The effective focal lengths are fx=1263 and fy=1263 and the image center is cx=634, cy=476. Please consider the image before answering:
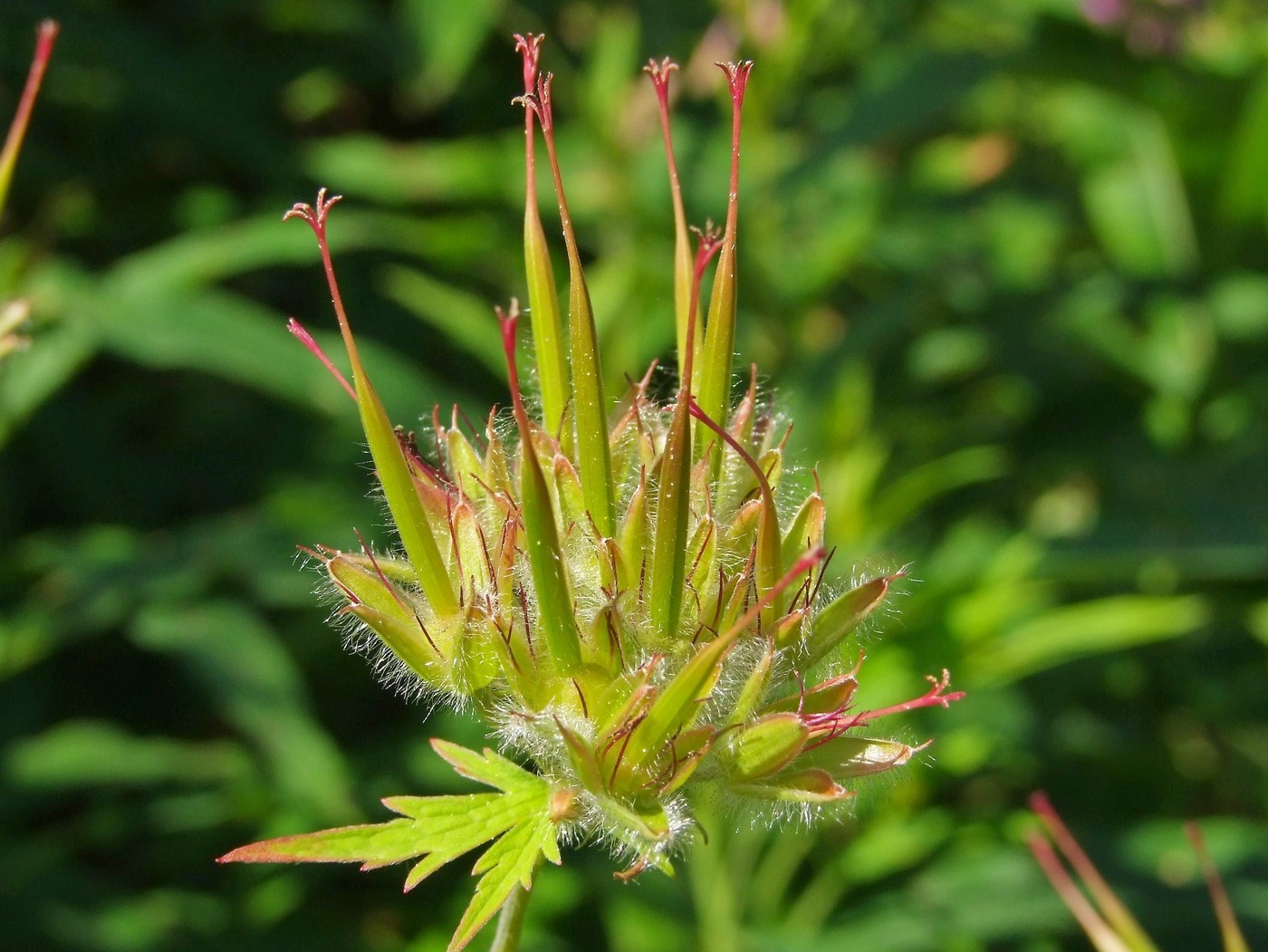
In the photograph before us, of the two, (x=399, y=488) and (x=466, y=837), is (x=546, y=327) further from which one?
(x=466, y=837)

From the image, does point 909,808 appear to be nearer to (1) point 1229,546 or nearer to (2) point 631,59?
(1) point 1229,546

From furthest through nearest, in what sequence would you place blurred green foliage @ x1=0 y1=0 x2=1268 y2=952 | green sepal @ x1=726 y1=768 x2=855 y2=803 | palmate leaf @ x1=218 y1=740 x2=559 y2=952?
blurred green foliage @ x1=0 y1=0 x2=1268 y2=952
green sepal @ x1=726 y1=768 x2=855 y2=803
palmate leaf @ x1=218 y1=740 x2=559 y2=952

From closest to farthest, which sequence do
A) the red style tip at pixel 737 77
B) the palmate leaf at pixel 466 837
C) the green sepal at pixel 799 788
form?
the palmate leaf at pixel 466 837 < the green sepal at pixel 799 788 < the red style tip at pixel 737 77

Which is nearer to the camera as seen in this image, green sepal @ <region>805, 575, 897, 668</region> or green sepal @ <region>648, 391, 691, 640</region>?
green sepal @ <region>648, 391, 691, 640</region>

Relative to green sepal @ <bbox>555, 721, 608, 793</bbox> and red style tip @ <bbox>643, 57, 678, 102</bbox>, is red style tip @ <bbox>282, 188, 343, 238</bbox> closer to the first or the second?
red style tip @ <bbox>643, 57, 678, 102</bbox>

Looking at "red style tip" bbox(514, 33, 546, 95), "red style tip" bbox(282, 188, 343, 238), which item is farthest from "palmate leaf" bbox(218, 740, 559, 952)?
"red style tip" bbox(514, 33, 546, 95)

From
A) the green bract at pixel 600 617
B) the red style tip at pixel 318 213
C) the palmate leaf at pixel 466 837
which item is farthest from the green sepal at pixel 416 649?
the red style tip at pixel 318 213

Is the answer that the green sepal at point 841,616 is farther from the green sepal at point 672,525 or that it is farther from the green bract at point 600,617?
the green sepal at point 672,525

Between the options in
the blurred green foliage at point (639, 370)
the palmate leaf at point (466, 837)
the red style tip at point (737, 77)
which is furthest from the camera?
the blurred green foliage at point (639, 370)

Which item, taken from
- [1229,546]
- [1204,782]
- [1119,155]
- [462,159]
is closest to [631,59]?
[462,159]
